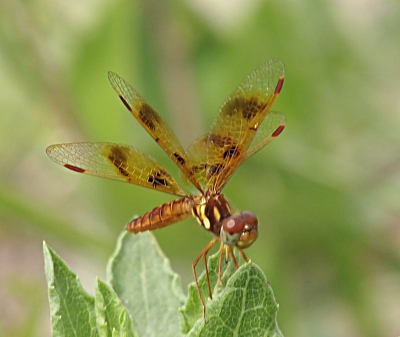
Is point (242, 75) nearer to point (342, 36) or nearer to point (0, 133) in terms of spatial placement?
point (342, 36)

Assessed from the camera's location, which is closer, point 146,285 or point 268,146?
point 146,285

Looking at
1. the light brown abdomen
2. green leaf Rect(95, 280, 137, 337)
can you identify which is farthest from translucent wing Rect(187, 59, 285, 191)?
green leaf Rect(95, 280, 137, 337)

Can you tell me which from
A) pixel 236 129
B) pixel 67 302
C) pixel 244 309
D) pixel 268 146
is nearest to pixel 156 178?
pixel 236 129

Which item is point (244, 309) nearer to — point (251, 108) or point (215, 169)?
point (215, 169)

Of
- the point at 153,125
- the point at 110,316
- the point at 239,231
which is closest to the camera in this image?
the point at 110,316

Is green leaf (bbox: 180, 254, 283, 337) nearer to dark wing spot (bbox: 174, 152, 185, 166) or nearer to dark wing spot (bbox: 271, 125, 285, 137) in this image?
dark wing spot (bbox: 174, 152, 185, 166)

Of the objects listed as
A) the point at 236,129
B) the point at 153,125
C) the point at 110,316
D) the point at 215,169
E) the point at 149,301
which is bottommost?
the point at 149,301
